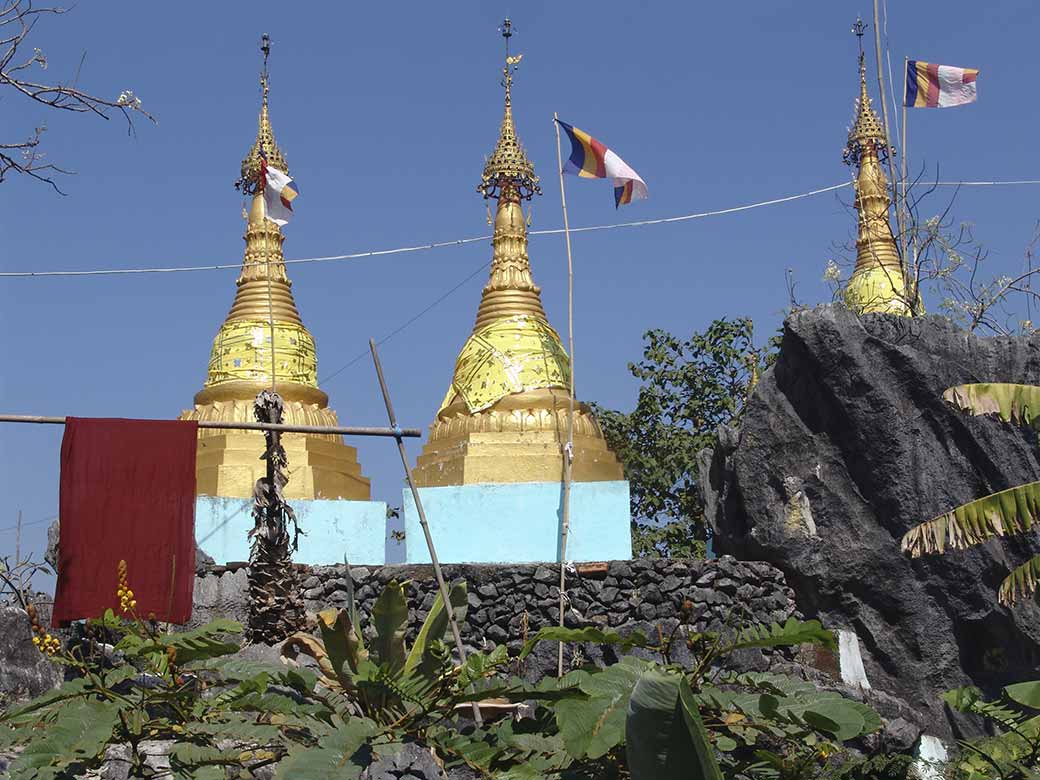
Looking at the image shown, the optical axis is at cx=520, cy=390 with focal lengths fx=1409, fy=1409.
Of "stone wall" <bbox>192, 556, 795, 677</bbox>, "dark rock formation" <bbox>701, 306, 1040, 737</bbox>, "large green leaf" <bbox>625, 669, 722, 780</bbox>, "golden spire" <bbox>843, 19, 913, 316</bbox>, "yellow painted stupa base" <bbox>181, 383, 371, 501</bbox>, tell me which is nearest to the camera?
"large green leaf" <bbox>625, 669, 722, 780</bbox>

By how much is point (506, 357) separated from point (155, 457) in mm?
7223

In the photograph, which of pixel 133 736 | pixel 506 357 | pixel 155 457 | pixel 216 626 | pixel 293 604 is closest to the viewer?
pixel 133 736

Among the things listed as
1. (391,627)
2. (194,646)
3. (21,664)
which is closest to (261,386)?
(21,664)

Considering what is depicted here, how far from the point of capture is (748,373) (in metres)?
20.8

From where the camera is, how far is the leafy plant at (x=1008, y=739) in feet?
22.1

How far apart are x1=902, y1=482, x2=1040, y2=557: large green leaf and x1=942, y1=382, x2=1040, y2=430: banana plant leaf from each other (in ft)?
1.81

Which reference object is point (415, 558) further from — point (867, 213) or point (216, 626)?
point (867, 213)

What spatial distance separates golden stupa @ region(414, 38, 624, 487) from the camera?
55.7ft

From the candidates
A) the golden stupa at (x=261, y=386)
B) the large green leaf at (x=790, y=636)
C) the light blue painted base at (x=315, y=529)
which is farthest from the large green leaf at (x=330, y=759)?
the golden stupa at (x=261, y=386)

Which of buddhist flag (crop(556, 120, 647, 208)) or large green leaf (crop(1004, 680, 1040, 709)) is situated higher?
buddhist flag (crop(556, 120, 647, 208))

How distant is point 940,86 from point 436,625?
31.4 ft

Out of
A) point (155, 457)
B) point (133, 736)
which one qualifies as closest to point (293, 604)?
point (155, 457)

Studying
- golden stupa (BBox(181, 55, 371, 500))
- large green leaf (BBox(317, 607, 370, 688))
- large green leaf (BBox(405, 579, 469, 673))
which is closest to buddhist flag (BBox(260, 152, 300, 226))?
golden stupa (BBox(181, 55, 371, 500))

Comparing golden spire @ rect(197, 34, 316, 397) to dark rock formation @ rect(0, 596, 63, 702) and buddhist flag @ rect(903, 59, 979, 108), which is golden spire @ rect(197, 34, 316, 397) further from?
buddhist flag @ rect(903, 59, 979, 108)
